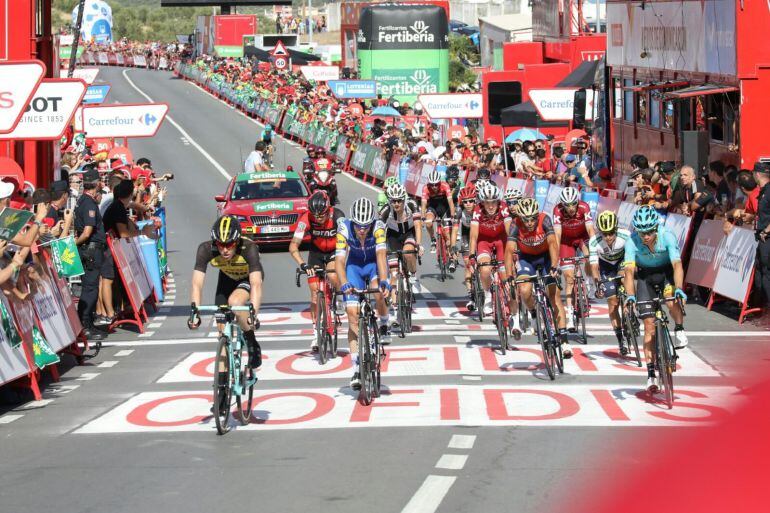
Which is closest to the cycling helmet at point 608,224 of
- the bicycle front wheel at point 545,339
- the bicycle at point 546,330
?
the bicycle at point 546,330

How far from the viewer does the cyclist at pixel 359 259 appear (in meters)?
12.5

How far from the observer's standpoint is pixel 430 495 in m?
8.02

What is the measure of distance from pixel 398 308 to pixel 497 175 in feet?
52.1

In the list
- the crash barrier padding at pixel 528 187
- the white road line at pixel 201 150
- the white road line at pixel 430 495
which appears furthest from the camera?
the white road line at pixel 201 150

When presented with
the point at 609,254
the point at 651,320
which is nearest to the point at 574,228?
the point at 609,254

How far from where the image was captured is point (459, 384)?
12.9m

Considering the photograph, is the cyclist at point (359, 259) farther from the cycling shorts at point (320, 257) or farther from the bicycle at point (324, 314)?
the cycling shorts at point (320, 257)

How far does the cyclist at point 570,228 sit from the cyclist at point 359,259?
111 inches

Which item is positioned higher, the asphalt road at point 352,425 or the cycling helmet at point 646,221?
the cycling helmet at point 646,221

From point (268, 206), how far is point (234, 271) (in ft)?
50.4

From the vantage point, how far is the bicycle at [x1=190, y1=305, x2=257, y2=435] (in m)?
10.3

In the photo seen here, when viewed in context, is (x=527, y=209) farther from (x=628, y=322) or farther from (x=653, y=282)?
(x=653, y=282)

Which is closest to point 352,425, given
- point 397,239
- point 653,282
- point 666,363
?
point 666,363

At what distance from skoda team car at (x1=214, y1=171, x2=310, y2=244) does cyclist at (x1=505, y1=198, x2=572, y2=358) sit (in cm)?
1193
